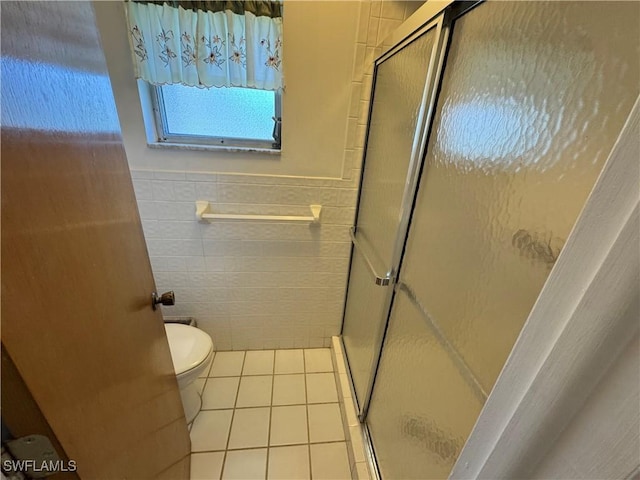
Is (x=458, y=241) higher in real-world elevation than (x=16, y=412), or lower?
higher

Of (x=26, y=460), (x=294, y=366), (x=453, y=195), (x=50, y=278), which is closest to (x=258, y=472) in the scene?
(x=294, y=366)

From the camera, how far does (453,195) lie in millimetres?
746

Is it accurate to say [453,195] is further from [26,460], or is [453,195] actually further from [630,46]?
[26,460]

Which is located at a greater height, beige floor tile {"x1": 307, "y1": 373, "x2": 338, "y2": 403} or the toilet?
the toilet

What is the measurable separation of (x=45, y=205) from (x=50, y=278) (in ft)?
0.37

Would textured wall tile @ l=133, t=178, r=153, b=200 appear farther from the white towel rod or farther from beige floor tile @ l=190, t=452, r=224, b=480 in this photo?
beige floor tile @ l=190, t=452, r=224, b=480

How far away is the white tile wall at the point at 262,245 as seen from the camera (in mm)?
1379

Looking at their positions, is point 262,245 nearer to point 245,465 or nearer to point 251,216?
point 251,216

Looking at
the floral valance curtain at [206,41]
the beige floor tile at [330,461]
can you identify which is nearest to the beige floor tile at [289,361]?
the beige floor tile at [330,461]

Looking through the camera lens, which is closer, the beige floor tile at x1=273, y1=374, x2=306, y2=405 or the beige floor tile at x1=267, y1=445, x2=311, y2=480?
the beige floor tile at x1=267, y1=445, x2=311, y2=480

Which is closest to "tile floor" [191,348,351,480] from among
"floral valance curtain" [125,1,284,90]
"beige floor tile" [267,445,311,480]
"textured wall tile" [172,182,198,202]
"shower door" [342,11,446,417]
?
"beige floor tile" [267,445,311,480]

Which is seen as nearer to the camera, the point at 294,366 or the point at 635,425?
the point at 635,425

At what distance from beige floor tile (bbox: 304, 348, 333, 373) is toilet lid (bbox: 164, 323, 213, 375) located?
0.71m

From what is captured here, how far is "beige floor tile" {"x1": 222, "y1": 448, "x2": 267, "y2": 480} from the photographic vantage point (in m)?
1.28
